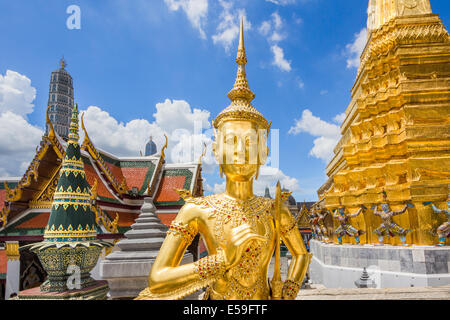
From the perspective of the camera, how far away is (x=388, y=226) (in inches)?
410

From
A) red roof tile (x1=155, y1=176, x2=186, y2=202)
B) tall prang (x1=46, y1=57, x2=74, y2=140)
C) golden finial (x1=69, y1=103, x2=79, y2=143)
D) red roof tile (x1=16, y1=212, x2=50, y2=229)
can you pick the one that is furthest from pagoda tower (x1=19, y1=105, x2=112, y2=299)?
tall prang (x1=46, y1=57, x2=74, y2=140)

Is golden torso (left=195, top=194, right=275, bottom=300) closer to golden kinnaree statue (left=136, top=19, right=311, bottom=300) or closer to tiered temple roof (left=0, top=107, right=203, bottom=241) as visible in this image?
golden kinnaree statue (left=136, top=19, right=311, bottom=300)

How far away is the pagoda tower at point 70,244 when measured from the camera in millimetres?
3699

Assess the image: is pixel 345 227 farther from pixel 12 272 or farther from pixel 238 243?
pixel 12 272

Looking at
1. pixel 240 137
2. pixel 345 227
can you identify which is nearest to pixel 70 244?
pixel 240 137

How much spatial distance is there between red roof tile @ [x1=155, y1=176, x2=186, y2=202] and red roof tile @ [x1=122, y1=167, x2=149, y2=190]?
3.51 feet

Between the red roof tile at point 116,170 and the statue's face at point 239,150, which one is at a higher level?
the red roof tile at point 116,170

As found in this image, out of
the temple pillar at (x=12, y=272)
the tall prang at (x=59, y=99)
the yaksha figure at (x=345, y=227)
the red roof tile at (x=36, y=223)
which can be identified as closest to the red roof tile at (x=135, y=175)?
the red roof tile at (x=36, y=223)

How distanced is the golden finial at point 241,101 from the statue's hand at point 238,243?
126cm

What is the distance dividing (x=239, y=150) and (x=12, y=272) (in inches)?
360

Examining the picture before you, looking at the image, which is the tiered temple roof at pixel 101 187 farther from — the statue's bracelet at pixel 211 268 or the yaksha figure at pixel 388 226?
the yaksha figure at pixel 388 226

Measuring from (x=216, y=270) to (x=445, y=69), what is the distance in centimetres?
1484
